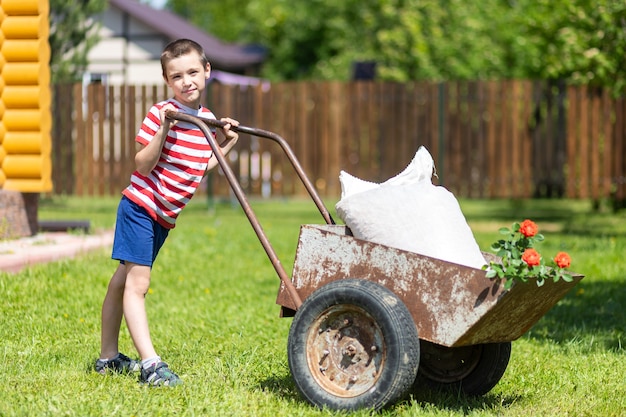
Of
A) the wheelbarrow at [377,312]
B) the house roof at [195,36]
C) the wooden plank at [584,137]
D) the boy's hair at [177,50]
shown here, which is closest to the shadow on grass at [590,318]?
the wheelbarrow at [377,312]

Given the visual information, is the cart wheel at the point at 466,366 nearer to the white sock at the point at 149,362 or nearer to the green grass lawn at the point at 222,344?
the green grass lawn at the point at 222,344

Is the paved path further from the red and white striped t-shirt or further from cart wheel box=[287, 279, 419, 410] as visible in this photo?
cart wheel box=[287, 279, 419, 410]

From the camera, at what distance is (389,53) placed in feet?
84.3

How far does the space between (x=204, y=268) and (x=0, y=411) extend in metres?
4.59

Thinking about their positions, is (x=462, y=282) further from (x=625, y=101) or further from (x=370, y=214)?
(x=625, y=101)

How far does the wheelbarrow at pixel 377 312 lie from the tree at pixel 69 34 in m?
11.4

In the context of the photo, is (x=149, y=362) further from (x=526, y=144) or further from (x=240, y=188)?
(x=526, y=144)

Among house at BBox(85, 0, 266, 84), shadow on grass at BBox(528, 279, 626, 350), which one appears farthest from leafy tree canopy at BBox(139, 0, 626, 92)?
house at BBox(85, 0, 266, 84)

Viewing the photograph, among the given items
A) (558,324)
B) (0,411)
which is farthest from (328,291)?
(558,324)

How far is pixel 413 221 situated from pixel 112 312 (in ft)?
4.95

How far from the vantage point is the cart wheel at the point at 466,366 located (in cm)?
451

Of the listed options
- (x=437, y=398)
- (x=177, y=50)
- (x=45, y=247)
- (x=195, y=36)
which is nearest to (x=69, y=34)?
(x=45, y=247)

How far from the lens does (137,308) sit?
15.1ft

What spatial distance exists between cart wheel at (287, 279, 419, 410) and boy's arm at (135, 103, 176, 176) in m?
0.94
